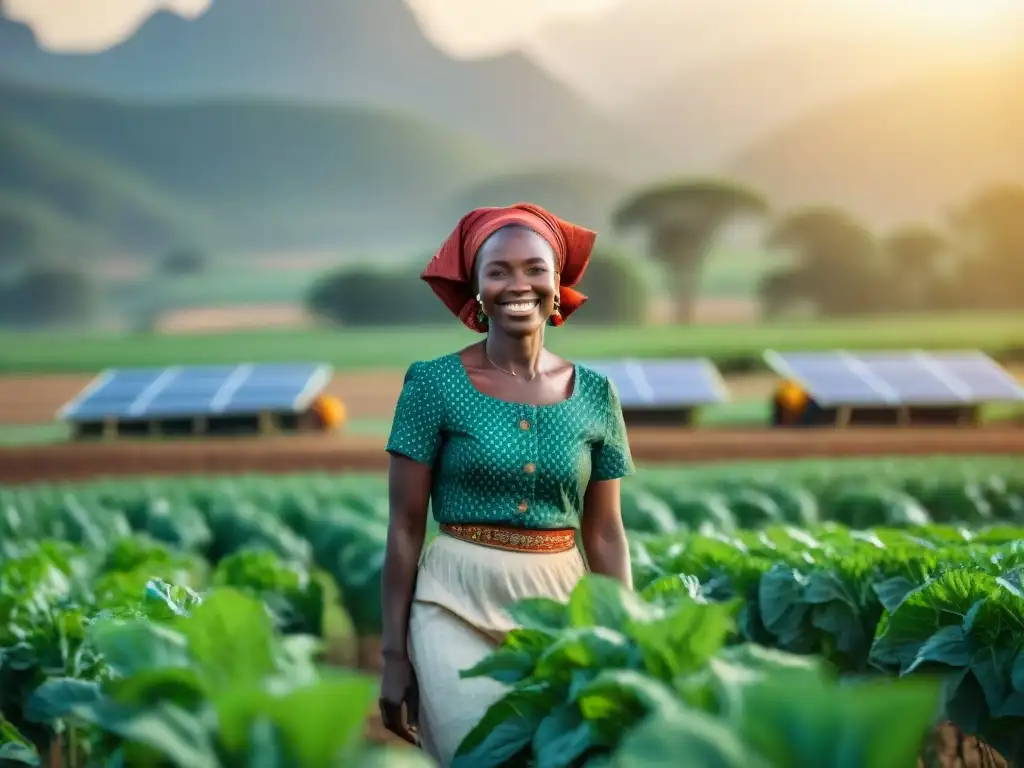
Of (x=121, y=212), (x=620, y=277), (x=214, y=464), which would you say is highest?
(x=121, y=212)

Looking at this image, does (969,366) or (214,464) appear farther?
(969,366)

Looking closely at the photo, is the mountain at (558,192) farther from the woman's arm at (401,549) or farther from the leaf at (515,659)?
the leaf at (515,659)

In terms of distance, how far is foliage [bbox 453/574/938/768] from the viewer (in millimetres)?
1248

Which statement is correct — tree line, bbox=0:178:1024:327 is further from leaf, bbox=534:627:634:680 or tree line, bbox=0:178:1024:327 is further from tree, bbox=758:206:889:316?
leaf, bbox=534:627:634:680

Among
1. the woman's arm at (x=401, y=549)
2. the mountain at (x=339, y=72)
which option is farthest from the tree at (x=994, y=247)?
the woman's arm at (x=401, y=549)

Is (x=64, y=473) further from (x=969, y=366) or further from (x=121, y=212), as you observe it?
(x=969, y=366)

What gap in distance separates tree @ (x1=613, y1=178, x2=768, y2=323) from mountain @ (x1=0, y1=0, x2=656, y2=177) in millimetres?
517

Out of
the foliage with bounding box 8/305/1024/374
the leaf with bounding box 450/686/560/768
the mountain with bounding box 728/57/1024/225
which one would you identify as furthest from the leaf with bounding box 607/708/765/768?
the mountain with bounding box 728/57/1024/225

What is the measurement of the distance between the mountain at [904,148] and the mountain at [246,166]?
9.97ft

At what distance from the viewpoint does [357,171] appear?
14406 mm

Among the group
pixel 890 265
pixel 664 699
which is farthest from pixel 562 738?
pixel 890 265

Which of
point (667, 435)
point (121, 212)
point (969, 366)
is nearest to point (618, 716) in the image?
point (667, 435)

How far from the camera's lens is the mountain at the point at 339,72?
13281 millimetres

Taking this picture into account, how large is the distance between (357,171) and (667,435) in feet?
17.1
